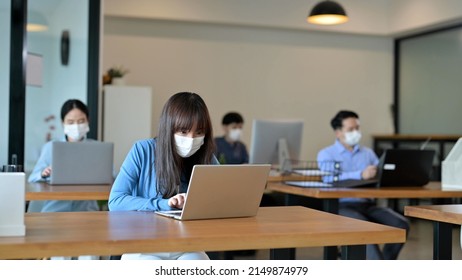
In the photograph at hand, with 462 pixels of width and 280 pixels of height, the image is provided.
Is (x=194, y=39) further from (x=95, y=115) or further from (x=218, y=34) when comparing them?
(x=95, y=115)

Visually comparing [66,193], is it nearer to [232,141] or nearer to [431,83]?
[232,141]

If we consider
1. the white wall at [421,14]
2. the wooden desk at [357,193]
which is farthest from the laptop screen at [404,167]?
the white wall at [421,14]

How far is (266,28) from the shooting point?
8.16m

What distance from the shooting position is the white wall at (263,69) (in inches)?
301

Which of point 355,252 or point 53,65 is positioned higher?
point 53,65

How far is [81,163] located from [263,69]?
190 inches

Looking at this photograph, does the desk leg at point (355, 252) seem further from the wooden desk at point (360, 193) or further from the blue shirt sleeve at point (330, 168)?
the blue shirt sleeve at point (330, 168)

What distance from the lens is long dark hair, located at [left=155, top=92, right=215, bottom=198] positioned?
2475mm

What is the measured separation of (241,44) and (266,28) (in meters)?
0.41

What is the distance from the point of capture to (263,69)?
8164 mm

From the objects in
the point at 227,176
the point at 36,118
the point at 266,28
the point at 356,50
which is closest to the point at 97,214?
the point at 227,176

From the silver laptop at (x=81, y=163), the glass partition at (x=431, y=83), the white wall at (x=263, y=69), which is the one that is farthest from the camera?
the glass partition at (x=431, y=83)

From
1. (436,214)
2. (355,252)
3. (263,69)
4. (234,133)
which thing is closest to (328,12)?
(234,133)

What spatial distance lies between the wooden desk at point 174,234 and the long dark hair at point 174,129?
0.78ft
